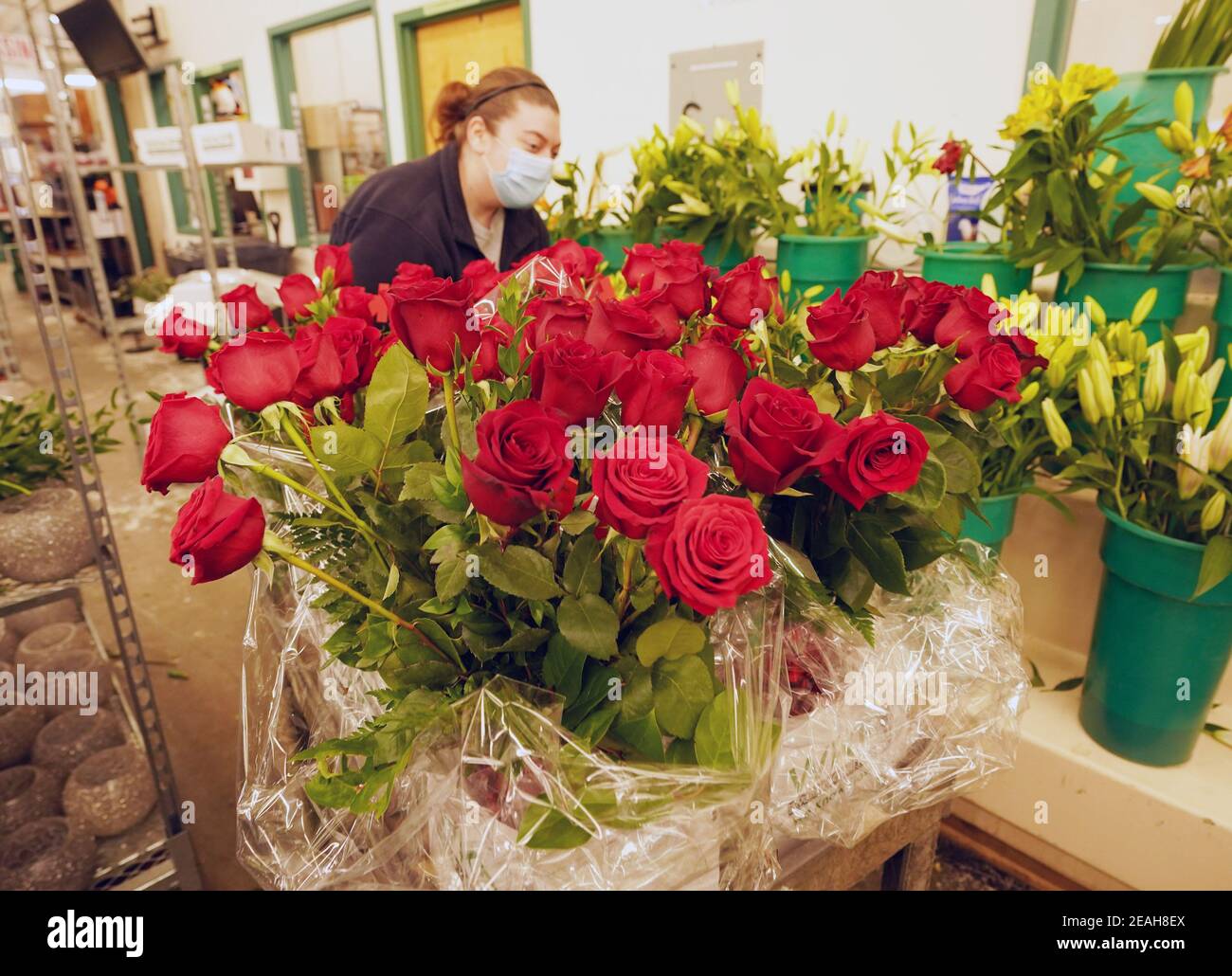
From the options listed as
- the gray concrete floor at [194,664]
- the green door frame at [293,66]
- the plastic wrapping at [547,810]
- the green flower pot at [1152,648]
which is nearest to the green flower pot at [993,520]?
the green flower pot at [1152,648]

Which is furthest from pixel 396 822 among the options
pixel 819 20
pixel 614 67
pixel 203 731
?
pixel 614 67

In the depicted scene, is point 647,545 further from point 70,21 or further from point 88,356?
point 70,21

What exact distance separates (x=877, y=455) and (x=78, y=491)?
4.29 feet

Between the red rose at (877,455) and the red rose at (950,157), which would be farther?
the red rose at (950,157)

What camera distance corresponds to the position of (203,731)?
2146mm

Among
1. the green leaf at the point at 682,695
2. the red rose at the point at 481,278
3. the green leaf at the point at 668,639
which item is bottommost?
the green leaf at the point at 682,695

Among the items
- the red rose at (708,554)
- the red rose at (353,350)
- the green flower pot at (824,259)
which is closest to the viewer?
the red rose at (708,554)

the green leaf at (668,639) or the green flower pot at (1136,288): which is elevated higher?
the green flower pot at (1136,288)

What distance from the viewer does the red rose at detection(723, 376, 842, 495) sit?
51 cm

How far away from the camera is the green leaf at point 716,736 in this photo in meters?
0.56

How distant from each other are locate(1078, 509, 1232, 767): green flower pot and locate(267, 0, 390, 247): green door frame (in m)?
4.20

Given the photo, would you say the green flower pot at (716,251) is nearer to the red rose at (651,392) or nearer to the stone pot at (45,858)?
the red rose at (651,392)

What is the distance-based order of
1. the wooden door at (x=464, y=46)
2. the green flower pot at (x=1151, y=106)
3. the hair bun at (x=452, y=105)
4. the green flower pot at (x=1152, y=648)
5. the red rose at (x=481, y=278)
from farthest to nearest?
the wooden door at (x=464, y=46) → the hair bun at (x=452, y=105) → the green flower pot at (x=1151, y=106) → the green flower pot at (x=1152, y=648) → the red rose at (x=481, y=278)

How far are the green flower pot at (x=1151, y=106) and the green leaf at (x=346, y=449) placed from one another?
4.48ft
